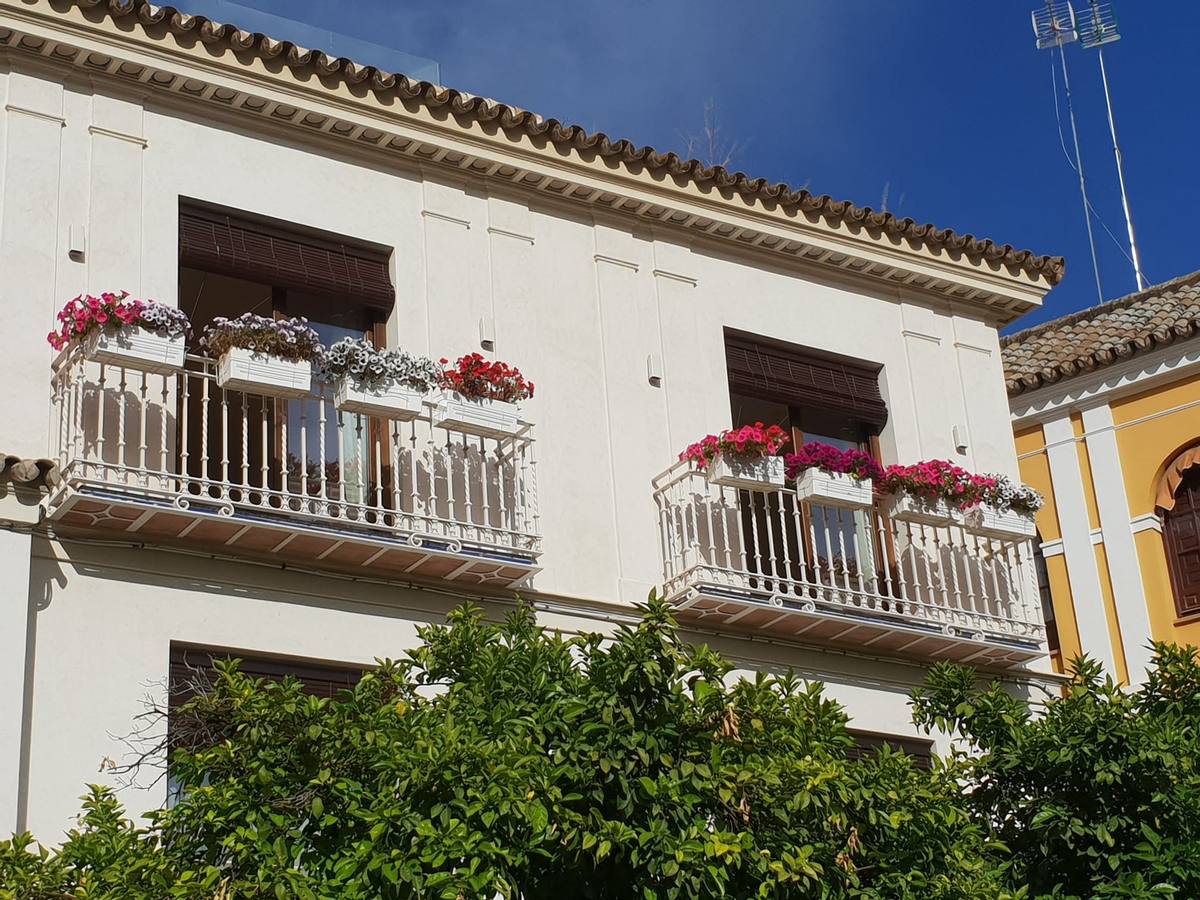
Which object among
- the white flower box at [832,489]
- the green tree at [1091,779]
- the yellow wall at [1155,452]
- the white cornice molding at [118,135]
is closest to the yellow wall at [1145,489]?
the yellow wall at [1155,452]

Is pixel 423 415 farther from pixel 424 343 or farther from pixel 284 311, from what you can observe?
pixel 284 311

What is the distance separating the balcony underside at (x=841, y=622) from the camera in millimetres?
12406

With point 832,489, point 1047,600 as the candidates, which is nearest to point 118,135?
point 832,489

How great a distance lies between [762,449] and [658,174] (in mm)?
2400

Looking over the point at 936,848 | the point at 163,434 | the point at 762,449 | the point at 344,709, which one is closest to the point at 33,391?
the point at 163,434

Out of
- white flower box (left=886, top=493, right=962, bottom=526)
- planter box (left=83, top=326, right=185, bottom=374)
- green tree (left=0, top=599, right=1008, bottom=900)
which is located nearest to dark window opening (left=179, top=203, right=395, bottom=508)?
planter box (left=83, top=326, right=185, bottom=374)

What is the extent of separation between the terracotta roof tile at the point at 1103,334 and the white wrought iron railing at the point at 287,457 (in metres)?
7.73

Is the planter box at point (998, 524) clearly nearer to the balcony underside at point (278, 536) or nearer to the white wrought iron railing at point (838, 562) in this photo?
the white wrought iron railing at point (838, 562)

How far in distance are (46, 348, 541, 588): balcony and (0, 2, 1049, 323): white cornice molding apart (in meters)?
1.88

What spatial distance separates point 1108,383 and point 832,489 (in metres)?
6.37

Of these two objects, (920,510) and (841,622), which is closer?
(841,622)

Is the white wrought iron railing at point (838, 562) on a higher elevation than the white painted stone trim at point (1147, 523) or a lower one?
lower

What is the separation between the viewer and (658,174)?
13844 millimetres

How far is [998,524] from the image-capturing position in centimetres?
1387
